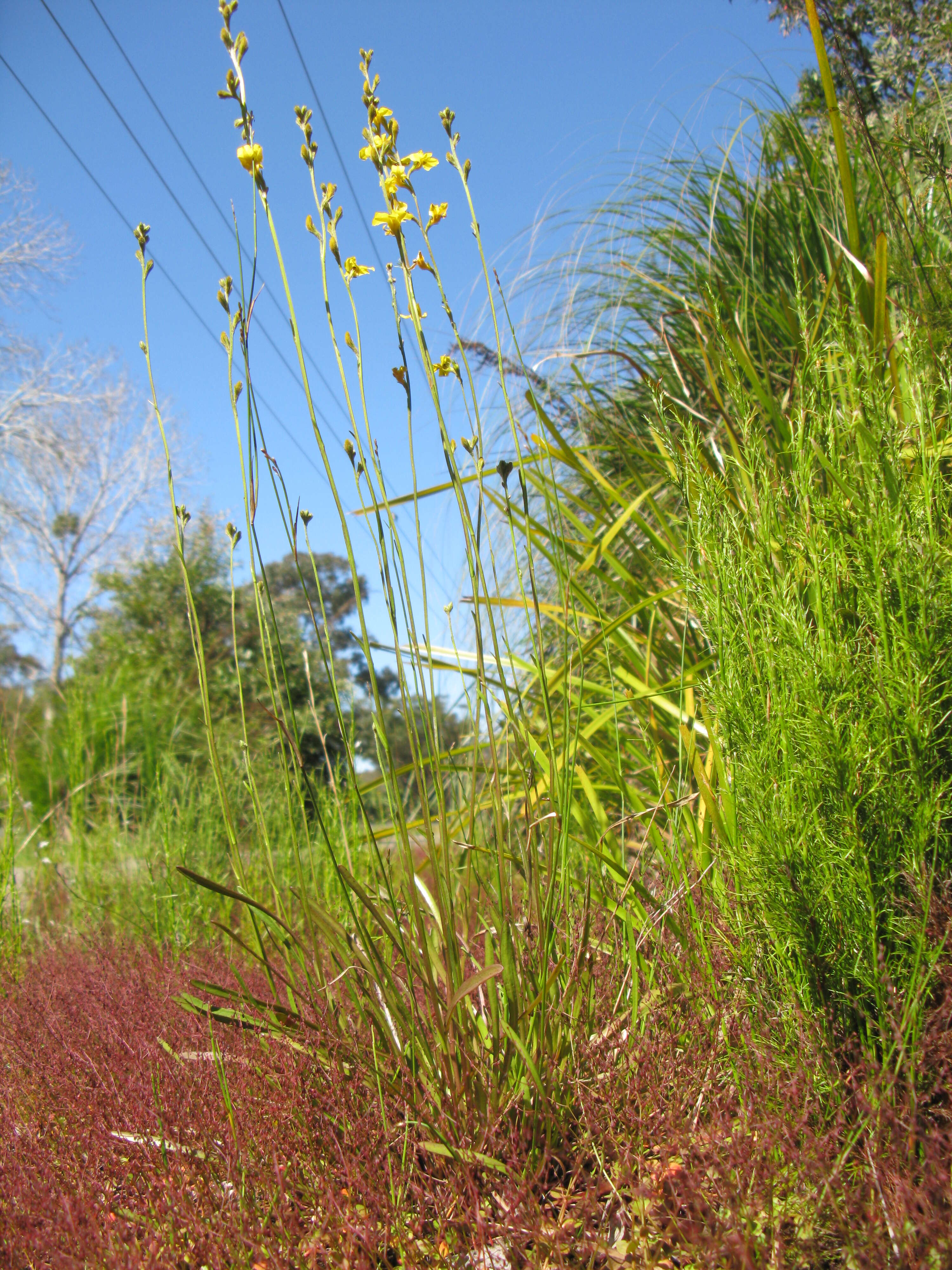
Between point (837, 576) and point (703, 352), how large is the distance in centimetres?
94

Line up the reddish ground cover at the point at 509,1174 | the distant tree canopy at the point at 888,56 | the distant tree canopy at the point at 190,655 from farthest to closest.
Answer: the distant tree canopy at the point at 190,655 → the distant tree canopy at the point at 888,56 → the reddish ground cover at the point at 509,1174

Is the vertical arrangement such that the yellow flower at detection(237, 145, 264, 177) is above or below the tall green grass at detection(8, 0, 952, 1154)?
above

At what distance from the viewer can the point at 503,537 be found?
10.7ft

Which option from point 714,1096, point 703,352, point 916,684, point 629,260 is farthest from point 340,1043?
point 629,260

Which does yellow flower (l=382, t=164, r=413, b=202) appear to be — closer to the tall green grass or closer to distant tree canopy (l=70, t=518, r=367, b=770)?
the tall green grass

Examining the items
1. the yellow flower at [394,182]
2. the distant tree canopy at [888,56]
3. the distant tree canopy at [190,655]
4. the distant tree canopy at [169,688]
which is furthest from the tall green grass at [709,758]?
the distant tree canopy at [190,655]

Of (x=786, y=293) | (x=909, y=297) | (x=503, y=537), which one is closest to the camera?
(x=909, y=297)

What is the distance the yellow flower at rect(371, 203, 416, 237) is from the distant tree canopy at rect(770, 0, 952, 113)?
4.04 ft

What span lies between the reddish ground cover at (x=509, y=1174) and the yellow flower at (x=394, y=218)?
1.16m

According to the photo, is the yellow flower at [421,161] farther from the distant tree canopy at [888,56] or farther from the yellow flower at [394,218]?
the distant tree canopy at [888,56]

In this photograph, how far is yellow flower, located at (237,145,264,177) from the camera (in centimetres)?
95

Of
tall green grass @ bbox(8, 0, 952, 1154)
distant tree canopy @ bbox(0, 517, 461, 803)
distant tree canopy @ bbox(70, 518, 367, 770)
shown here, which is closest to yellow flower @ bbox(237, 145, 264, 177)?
tall green grass @ bbox(8, 0, 952, 1154)

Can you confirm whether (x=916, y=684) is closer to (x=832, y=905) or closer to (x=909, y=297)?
(x=832, y=905)

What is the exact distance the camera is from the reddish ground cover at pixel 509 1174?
32.4 inches
